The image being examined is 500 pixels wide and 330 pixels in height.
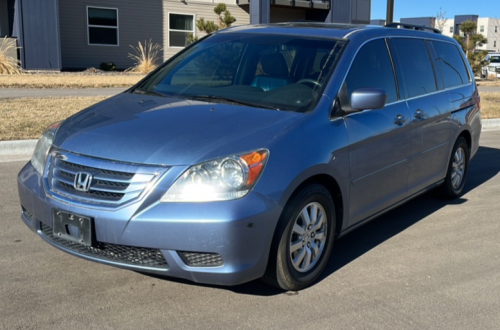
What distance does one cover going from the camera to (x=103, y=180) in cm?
363

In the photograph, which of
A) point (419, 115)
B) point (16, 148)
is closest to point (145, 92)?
point (419, 115)

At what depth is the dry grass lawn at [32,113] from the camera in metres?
9.03

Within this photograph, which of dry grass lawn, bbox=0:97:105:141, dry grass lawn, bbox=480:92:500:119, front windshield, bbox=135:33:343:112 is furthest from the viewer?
dry grass lawn, bbox=480:92:500:119

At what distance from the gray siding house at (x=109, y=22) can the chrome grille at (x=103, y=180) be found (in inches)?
804

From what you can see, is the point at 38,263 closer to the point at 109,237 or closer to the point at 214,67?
the point at 109,237

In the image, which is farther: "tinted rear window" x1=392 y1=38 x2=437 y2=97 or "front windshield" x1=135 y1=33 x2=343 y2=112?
"tinted rear window" x1=392 y1=38 x2=437 y2=97

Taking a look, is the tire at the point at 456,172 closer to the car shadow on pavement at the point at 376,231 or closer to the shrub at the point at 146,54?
the car shadow on pavement at the point at 376,231

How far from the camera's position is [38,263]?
175 inches

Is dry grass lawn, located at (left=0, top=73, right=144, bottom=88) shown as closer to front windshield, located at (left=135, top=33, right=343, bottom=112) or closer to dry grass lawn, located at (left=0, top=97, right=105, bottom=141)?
dry grass lawn, located at (left=0, top=97, right=105, bottom=141)

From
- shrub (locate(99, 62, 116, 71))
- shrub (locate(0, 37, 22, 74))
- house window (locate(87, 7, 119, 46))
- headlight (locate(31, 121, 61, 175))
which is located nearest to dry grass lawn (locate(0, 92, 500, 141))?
headlight (locate(31, 121, 61, 175))

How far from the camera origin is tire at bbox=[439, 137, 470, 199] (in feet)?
21.0

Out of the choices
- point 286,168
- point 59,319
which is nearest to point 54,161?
point 59,319

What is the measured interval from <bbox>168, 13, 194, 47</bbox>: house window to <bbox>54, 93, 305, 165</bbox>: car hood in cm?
2376

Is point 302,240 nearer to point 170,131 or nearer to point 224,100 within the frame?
point 170,131
